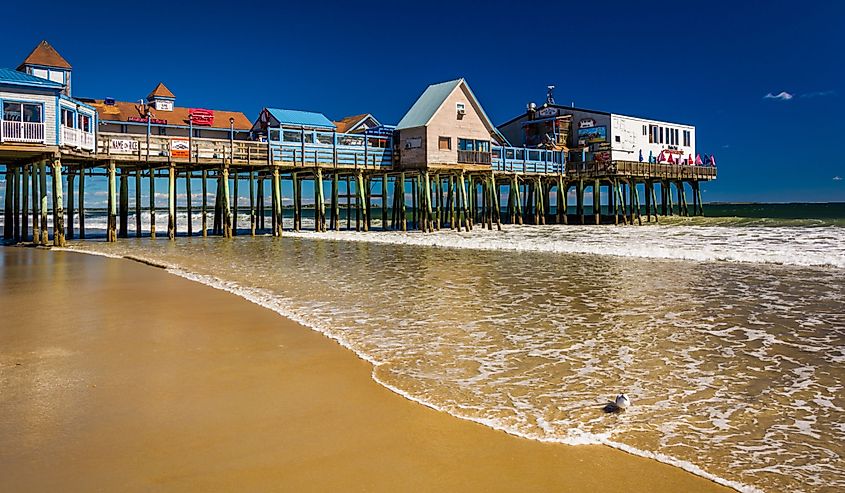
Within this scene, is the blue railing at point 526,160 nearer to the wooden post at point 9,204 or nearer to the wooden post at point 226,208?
the wooden post at point 226,208

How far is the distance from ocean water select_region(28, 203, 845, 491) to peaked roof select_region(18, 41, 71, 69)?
19507 mm

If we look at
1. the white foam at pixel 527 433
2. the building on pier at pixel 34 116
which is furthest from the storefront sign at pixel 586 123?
the white foam at pixel 527 433

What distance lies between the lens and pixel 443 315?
32.6 ft

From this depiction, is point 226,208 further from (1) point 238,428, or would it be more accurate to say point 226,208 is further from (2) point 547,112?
(1) point 238,428

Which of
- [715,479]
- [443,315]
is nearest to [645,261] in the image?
[443,315]

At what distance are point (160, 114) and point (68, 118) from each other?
36.2 feet

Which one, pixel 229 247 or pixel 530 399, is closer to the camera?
pixel 530 399

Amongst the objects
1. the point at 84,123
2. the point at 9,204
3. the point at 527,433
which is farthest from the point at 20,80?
the point at 527,433

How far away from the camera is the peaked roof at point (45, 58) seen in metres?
30.7

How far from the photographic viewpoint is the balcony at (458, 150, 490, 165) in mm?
36594

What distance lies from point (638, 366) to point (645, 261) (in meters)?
13.1

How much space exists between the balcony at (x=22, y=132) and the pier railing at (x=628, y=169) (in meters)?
32.2

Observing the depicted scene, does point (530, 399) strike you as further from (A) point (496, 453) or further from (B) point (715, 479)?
(B) point (715, 479)

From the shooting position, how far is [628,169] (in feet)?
142
